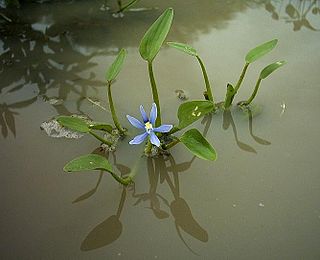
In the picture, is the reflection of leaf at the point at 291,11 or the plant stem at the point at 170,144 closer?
the plant stem at the point at 170,144

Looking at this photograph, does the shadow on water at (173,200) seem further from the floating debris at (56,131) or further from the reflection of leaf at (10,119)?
the reflection of leaf at (10,119)

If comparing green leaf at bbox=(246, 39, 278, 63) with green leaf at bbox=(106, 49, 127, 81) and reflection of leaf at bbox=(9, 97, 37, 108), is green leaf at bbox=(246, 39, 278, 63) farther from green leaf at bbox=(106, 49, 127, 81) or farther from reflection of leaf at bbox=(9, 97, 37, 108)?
reflection of leaf at bbox=(9, 97, 37, 108)

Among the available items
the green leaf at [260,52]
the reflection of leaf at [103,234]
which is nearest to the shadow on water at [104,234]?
the reflection of leaf at [103,234]

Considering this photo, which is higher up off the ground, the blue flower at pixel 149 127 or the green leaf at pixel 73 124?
the blue flower at pixel 149 127

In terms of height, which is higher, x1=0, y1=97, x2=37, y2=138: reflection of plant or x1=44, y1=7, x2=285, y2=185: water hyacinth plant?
x1=44, y1=7, x2=285, y2=185: water hyacinth plant

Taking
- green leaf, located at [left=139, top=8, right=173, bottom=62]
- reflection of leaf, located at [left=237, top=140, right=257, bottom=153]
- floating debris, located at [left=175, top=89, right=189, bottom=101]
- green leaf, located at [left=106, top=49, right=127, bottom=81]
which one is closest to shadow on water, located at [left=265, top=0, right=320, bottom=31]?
floating debris, located at [left=175, top=89, right=189, bottom=101]

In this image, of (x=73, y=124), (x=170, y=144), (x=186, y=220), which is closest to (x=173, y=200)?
(x=186, y=220)
